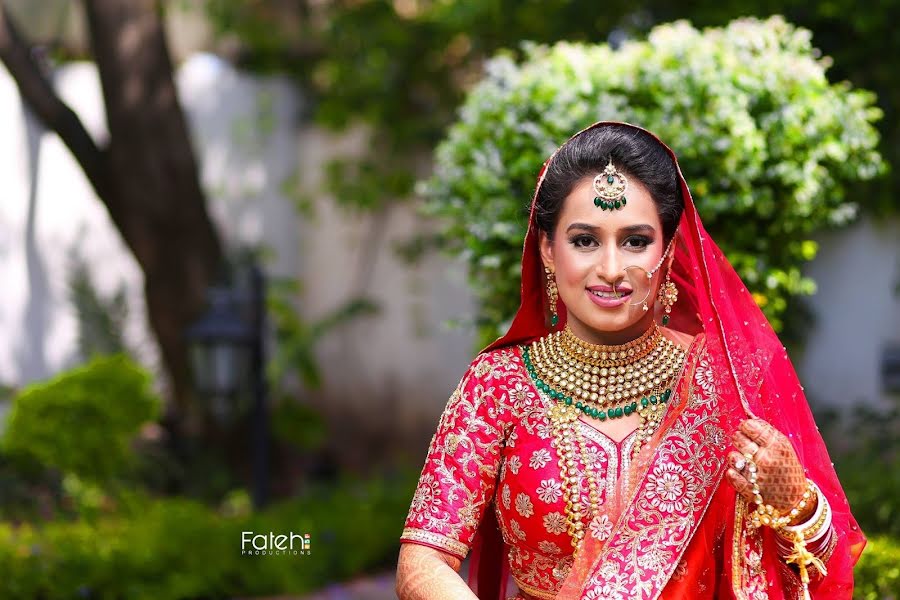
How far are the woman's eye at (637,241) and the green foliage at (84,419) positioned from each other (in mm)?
4978

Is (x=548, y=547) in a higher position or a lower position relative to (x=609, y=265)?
lower

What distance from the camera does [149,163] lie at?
23.6 ft

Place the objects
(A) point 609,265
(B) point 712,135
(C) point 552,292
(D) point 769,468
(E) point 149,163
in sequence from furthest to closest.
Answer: (E) point 149,163
(B) point 712,135
(C) point 552,292
(A) point 609,265
(D) point 769,468

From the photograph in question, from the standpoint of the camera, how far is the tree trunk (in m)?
7.16

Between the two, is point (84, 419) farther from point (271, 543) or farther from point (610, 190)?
point (610, 190)

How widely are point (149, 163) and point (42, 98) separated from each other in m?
0.71

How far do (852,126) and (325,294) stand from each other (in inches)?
252

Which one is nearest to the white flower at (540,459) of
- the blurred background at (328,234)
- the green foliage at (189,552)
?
the blurred background at (328,234)

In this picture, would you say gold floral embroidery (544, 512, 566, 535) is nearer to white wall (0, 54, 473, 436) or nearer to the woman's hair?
the woman's hair

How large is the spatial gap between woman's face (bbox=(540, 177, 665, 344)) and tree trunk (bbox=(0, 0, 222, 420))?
5443 mm

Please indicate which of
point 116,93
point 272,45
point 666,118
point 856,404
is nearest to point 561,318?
point 666,118

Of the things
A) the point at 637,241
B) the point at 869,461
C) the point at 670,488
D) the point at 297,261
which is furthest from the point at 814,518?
Result: the point at 297,261

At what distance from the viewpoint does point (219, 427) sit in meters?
7.41

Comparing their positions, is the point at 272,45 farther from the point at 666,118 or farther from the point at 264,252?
the point at 666,118
